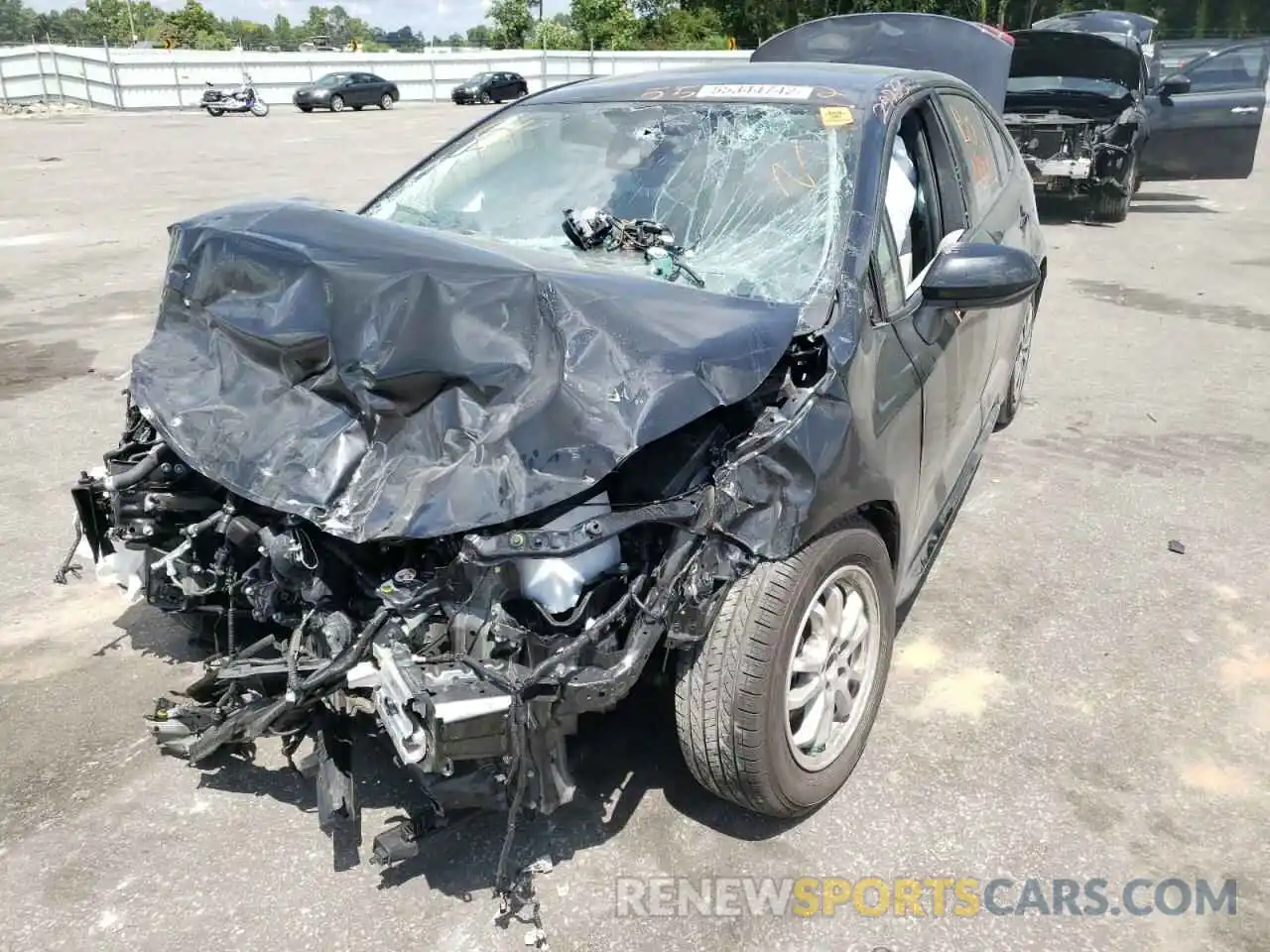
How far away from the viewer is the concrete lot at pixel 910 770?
2416 mm

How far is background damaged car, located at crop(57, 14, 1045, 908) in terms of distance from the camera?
2.24 m

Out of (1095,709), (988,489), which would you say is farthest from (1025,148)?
(1095,709)

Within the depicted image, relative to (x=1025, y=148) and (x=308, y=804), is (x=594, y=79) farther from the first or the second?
(x=1025, y=148)

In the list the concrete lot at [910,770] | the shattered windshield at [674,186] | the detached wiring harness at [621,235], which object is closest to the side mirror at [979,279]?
the shattered windshield at [674,186]

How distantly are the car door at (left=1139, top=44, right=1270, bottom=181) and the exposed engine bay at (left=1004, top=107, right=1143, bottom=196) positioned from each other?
55 cm

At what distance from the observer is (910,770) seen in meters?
2.93

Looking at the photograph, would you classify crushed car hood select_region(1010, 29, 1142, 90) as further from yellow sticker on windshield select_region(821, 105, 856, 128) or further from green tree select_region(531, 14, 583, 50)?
green tree select_region(531, 14, 583, 50)

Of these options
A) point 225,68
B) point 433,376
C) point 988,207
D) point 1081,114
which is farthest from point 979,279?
point 225,68

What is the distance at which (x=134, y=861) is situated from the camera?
8.52 feet

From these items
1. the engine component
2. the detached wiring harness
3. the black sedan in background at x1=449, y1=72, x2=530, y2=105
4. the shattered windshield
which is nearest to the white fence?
the black sedan in background at x1=449, y1=72, x2=530, y2=105

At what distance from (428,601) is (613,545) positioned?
0.44m

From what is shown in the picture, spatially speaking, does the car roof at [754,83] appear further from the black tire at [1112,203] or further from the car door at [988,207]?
the black tire at [1112,203]

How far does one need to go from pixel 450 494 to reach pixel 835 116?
1.93 meters

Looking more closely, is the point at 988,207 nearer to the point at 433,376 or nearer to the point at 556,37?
the point at 433,376
